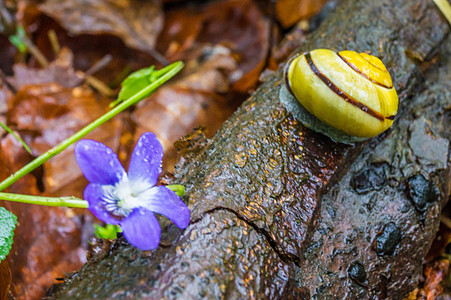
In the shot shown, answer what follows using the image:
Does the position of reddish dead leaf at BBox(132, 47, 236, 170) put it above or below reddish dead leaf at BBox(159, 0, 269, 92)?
below

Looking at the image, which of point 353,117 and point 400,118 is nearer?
point 353,117

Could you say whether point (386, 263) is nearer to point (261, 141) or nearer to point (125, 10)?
point (261, 141)

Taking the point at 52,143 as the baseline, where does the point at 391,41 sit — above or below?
above

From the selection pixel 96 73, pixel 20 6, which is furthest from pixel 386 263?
pixel 20 6

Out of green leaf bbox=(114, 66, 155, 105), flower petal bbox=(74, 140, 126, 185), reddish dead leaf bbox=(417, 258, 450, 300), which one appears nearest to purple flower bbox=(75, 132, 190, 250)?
flower petal bbox=(74, 140, 126, 185)

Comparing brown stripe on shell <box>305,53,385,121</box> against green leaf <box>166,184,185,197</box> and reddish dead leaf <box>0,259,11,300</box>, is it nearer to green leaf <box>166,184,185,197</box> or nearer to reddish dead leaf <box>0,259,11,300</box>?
green leaf <box>166,184,185,197</box>

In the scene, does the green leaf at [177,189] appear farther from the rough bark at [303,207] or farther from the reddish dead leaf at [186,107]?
the reddish dead leaf at [186,107]
